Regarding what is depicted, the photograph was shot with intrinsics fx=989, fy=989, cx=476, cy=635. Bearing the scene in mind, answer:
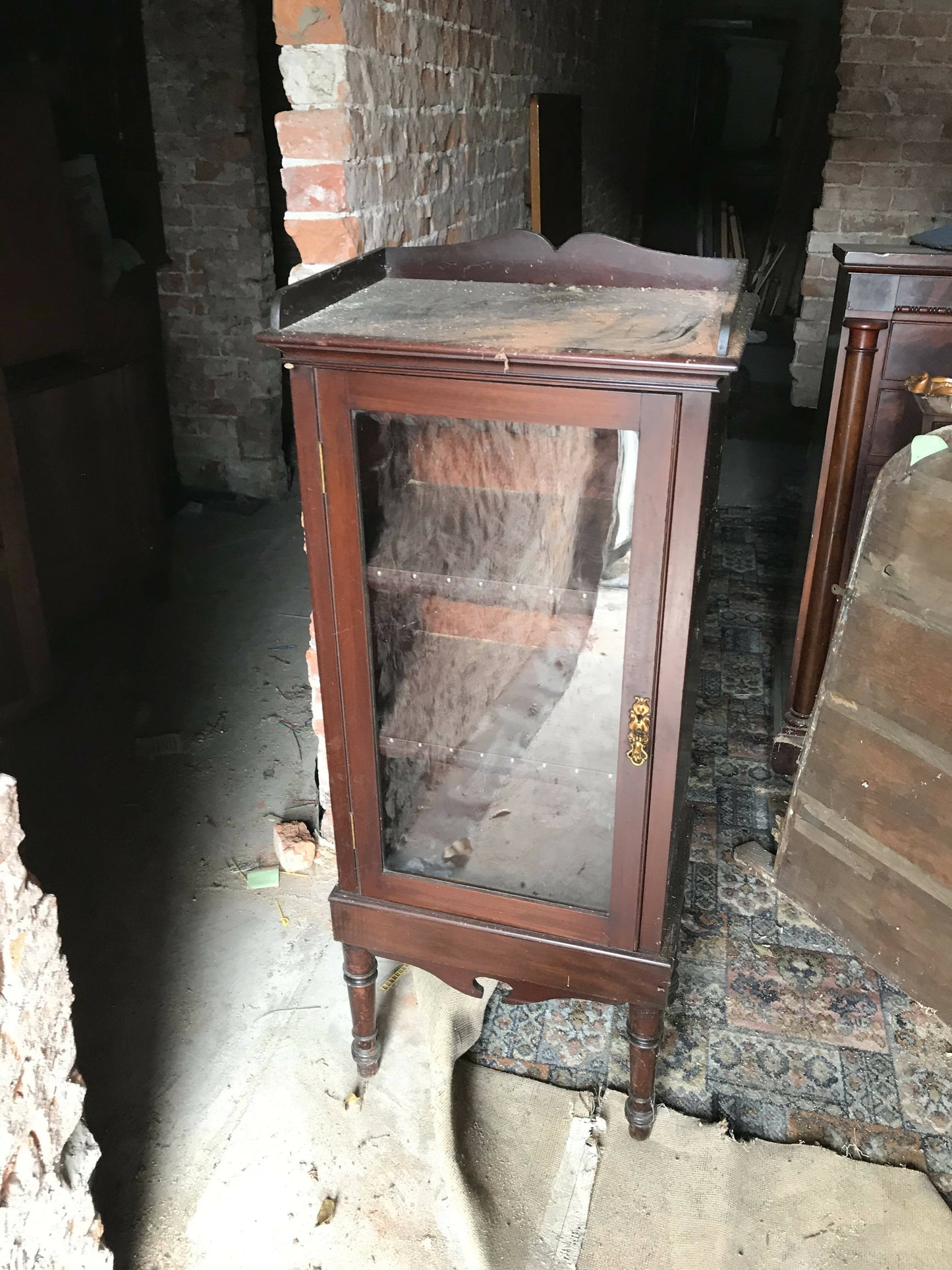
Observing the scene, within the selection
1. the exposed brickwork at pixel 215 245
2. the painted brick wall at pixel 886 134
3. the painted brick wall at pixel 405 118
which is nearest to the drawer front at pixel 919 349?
the painted brick wall at pixel 405 118

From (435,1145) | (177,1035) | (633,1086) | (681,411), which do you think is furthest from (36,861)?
(681,411)

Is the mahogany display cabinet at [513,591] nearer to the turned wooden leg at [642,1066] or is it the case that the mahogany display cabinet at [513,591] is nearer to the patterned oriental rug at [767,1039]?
the turned wooden leg at [642,1066]

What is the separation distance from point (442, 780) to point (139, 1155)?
902mm

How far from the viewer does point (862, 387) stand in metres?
2.39

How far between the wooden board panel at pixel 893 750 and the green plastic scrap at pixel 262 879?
1282 millimetres

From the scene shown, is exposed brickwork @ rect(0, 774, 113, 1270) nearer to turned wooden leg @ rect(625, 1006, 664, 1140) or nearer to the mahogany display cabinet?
the mahogany display cabinet

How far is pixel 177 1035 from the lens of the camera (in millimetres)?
2074

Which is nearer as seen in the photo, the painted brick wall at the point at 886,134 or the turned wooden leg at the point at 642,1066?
the turned wooden leg at the point at 642,1066

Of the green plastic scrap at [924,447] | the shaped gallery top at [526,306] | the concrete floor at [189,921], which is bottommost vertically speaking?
the concrete floor at [189,921]

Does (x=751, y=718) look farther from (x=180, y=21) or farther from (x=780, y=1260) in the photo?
(x=180, y=21)

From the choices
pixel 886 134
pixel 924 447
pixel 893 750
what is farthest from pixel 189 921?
pixel 886 134

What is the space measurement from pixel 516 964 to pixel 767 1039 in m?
0.71

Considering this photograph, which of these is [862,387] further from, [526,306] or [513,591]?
[513,591]

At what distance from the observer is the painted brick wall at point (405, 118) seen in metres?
1.89
